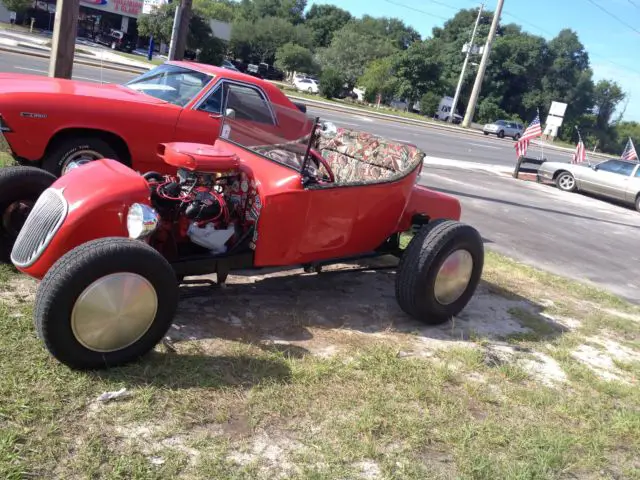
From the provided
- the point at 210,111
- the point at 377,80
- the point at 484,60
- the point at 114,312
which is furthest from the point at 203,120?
the point at 377,80

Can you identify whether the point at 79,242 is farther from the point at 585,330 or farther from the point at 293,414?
the point at 585,330

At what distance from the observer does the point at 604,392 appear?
399 cm

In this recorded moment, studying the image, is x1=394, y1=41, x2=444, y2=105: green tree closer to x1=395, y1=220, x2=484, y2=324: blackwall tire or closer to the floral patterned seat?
the floral patterned seat

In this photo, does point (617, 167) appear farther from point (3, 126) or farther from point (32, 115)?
point (3, 126)

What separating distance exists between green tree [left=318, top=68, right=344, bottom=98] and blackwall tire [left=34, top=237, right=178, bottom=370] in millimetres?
40014

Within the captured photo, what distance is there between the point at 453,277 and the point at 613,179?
1350 centimetres

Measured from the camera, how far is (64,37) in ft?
26.7

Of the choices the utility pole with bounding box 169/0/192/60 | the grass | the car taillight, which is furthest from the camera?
the utility pole with bounding box 169/0/192/60

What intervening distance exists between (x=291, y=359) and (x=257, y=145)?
5.44 feet

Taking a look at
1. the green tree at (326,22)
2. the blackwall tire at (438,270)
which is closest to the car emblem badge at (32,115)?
the blackwall tire at (438,270)

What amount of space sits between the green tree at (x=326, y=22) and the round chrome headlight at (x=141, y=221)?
88459 mm

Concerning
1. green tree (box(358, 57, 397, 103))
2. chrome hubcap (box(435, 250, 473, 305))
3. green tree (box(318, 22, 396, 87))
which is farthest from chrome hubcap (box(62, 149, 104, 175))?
green tree (box(318, 22, 396, 87))

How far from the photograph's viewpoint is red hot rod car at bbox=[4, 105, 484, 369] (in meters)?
2.96

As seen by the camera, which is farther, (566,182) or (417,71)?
(417,71)
